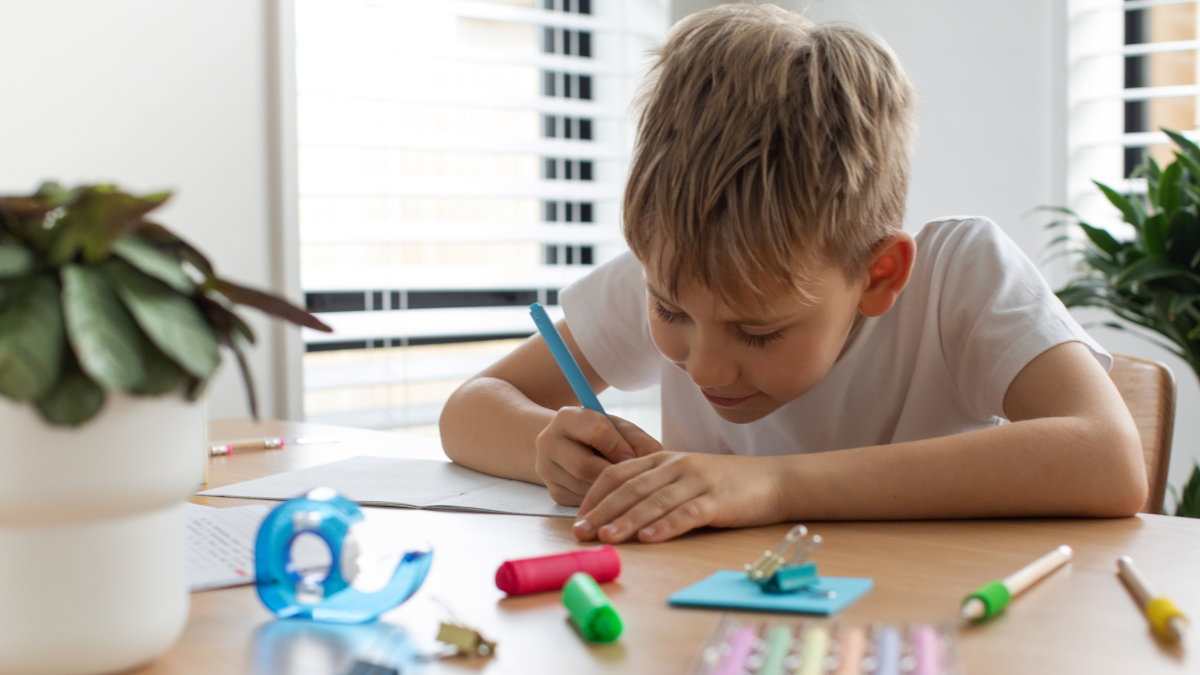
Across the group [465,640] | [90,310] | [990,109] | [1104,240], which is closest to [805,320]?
[465,640]

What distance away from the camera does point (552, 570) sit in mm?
475

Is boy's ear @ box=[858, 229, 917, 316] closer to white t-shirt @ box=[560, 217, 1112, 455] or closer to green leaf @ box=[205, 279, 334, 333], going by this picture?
white t-shirt @ box=[560, 217, 1112, 455]

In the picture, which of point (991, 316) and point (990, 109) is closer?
point (991, 316)

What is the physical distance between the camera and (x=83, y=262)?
336 millimetres

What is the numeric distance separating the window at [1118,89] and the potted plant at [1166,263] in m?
0.34

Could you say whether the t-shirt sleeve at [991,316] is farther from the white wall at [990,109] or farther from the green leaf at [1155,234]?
the white wall at [990,109]

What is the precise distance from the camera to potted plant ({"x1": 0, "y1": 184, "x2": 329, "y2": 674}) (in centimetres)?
32

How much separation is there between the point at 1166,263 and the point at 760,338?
1.24m

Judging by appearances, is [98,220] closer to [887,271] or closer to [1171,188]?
[887,271]

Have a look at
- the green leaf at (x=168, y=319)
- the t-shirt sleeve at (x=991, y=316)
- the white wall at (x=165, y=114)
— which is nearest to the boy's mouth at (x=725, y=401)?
the t-shirt sleeve at (x=991, y=316)

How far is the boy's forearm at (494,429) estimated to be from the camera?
0.83 m

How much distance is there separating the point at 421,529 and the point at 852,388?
48 centimetres

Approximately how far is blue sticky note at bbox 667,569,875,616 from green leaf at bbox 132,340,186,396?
9.6 inches

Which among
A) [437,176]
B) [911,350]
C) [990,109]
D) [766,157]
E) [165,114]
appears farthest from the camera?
[990,109]
